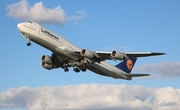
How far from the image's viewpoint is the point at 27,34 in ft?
210

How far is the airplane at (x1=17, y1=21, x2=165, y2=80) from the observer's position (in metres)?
64.3

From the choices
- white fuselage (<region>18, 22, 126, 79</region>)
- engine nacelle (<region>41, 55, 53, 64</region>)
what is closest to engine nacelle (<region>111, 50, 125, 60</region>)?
white fuselage (<region>18, 22, 126, 79</region>)

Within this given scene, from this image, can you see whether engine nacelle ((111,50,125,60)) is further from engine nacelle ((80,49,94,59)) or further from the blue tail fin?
the blue tail fin

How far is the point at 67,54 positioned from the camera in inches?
2598

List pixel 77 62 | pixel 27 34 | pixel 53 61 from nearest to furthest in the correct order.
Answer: pixel 27 34, pixel 77 62, pixel 53 61

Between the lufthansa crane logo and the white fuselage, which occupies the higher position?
the lufthansa crane logo

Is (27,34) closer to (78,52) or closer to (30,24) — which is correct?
(30,24)

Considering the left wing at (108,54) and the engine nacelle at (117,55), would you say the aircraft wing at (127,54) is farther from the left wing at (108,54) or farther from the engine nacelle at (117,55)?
the engine nacelle at (117,55)

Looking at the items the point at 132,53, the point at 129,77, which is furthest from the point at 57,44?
the point at 129,77

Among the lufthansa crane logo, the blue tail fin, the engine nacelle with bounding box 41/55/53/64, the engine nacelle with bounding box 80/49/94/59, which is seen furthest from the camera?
the lufthansa crane logo

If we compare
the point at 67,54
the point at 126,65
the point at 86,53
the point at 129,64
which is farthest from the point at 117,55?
the point at 129,64

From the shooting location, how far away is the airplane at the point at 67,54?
64.3 metres

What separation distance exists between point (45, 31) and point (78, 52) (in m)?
5.98

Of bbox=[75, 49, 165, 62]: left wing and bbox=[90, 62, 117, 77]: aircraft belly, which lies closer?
bbox=[75, 49, 165, 62]: left wing
